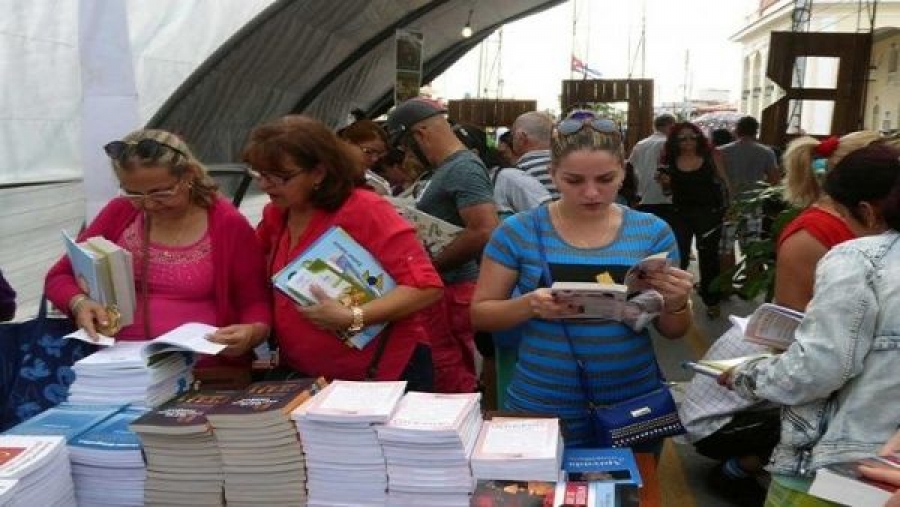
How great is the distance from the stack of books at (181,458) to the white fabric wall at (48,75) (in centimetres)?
308

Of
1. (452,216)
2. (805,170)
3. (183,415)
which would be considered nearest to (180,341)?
(183,415)

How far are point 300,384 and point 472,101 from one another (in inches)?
588

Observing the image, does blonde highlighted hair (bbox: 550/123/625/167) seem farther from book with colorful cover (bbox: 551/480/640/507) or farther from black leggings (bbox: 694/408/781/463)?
black leggings (bbox: 694/408/781/463)

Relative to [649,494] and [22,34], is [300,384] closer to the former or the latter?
[649,494]

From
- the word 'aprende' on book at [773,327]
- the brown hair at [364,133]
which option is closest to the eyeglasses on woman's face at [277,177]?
the word 'aprende' on book at [773,327]

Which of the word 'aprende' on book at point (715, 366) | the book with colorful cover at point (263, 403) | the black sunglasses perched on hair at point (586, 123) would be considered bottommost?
the word 'aprende' on book at point (715, 366)

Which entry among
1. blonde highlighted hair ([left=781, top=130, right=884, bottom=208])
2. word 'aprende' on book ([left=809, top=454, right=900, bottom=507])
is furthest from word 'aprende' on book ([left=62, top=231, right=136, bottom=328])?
blonde highlighted hair ([left=781, top=130, right=884, bottom=208])

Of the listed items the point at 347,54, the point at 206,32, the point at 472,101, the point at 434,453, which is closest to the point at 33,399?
the point at 434,453

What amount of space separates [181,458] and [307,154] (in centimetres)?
92

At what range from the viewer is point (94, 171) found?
2.94 m

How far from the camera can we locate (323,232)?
7.64 ft

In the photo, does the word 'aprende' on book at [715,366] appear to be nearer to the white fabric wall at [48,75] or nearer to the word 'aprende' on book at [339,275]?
the word 'aprende' on book at [339,275]

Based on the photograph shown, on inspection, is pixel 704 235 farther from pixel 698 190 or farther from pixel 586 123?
pixel 586 123

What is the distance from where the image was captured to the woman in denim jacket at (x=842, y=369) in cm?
173
